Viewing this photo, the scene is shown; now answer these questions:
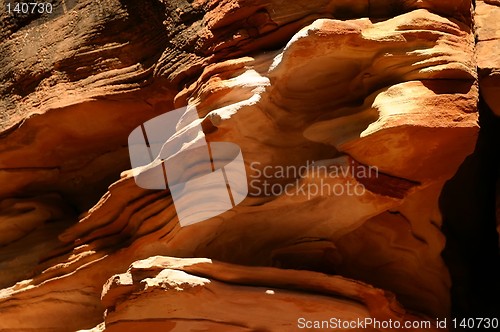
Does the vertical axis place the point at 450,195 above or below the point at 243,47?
below

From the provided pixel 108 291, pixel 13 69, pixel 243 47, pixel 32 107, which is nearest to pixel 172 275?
pixel 108 291

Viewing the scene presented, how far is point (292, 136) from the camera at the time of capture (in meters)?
2.83

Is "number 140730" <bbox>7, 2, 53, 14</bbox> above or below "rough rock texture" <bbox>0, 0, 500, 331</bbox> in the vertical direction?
above

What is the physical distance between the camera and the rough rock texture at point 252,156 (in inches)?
104

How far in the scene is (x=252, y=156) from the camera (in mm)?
2812

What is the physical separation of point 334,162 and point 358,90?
29cm

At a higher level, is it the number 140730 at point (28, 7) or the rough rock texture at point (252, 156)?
the number 140730 at point (28, 7)

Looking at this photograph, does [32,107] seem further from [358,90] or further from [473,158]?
[473,158]

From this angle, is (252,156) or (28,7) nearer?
(252,156)

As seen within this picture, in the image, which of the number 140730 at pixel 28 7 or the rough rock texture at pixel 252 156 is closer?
the rough rock texture at pixel 252 156

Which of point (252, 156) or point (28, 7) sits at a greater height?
point (28, 7)

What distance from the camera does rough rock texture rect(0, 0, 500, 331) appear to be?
2.63 metres

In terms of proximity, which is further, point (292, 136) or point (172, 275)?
point (292, 136)

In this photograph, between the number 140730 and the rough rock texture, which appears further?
the number 140730
